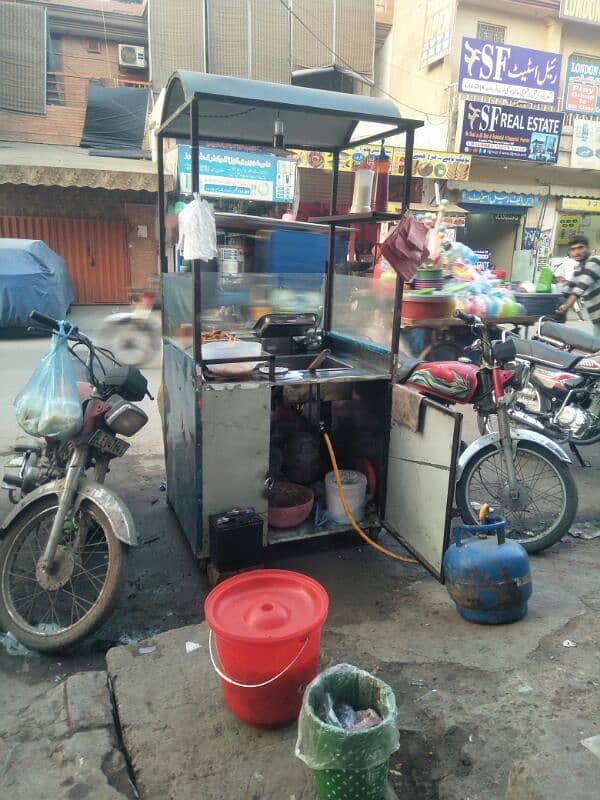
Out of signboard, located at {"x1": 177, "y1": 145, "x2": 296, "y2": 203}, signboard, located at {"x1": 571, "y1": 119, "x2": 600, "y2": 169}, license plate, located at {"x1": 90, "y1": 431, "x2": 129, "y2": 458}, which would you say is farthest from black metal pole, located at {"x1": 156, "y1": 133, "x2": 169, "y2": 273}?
signboard, located at {"x1": 571, "y1": 119, "x2": 600, "y2": 169}

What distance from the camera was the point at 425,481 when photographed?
3.33 metres

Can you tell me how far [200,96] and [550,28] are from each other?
18.9 meters

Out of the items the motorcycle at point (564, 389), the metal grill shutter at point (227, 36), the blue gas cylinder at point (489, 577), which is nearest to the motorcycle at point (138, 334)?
the motorcycle at point (564, 389)

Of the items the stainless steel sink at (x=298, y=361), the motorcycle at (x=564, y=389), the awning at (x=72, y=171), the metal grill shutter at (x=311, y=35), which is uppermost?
the metal grill shutter at (x=311, y=35)

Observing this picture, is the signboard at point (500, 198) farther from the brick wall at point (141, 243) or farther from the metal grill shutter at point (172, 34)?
the brick wall at point (141, 243)

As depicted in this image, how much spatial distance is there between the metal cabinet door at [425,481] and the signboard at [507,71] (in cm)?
1495

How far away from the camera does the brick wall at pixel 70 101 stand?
15.1 m

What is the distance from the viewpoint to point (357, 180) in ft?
13.3

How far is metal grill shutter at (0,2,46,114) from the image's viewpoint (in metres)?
14.7

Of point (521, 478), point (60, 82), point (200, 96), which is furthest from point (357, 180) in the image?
point (60, 82)

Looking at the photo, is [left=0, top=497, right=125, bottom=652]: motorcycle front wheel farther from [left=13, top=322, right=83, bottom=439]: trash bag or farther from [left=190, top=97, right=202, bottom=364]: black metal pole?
[left=190, top=97, right=202, bottom=364]: black metal pole

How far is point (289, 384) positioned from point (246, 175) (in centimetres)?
Answer: 1077

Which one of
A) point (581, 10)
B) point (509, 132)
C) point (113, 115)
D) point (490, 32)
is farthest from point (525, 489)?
point (581, 10)

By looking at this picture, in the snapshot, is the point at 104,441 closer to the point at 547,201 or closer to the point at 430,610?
the point at 430,610
